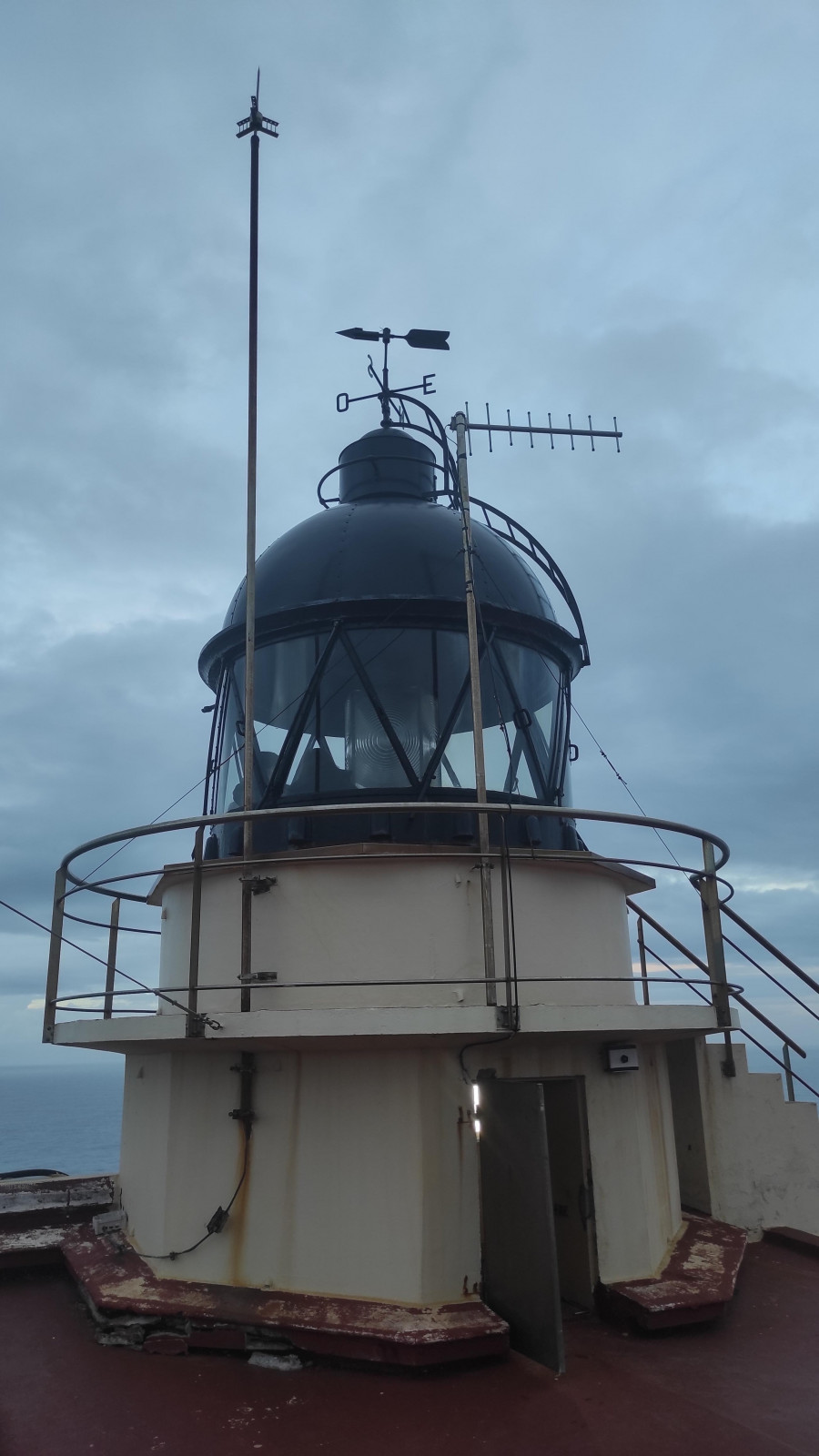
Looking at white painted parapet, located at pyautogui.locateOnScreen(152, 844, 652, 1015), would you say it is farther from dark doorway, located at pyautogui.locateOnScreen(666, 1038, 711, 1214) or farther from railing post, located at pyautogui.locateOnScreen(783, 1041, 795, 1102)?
railing post, located at pyautogui.locateOnScreen(783, 1041, 795, 1102)

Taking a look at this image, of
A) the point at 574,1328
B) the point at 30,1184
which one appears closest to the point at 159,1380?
the point at 574,1328

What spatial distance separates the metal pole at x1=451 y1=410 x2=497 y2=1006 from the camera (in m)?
5.98

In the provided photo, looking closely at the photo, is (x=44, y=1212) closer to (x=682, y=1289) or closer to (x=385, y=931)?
(x=385, y=931)

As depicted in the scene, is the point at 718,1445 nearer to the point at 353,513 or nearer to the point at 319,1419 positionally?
the point at 319,1419

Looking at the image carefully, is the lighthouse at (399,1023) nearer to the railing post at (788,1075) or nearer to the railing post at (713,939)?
the railing post at (713,939)

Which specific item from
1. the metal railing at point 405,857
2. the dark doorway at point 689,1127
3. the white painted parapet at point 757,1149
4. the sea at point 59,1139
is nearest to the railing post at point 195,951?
the metal railing at point 405,857

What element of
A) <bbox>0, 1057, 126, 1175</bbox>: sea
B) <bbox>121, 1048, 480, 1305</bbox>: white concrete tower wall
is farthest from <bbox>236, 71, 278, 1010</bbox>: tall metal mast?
<bbox>0, 1057, 126, 1175</bbox>: sea

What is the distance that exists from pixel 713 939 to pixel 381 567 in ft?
12.7

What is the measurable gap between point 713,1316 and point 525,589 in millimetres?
5610

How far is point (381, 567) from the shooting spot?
822cm

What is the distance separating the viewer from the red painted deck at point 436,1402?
15.6 feet

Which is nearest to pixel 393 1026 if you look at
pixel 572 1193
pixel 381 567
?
pixel 572 1193

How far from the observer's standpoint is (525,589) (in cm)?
880

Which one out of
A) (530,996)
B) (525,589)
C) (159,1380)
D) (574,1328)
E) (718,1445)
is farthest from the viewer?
(525,589)
